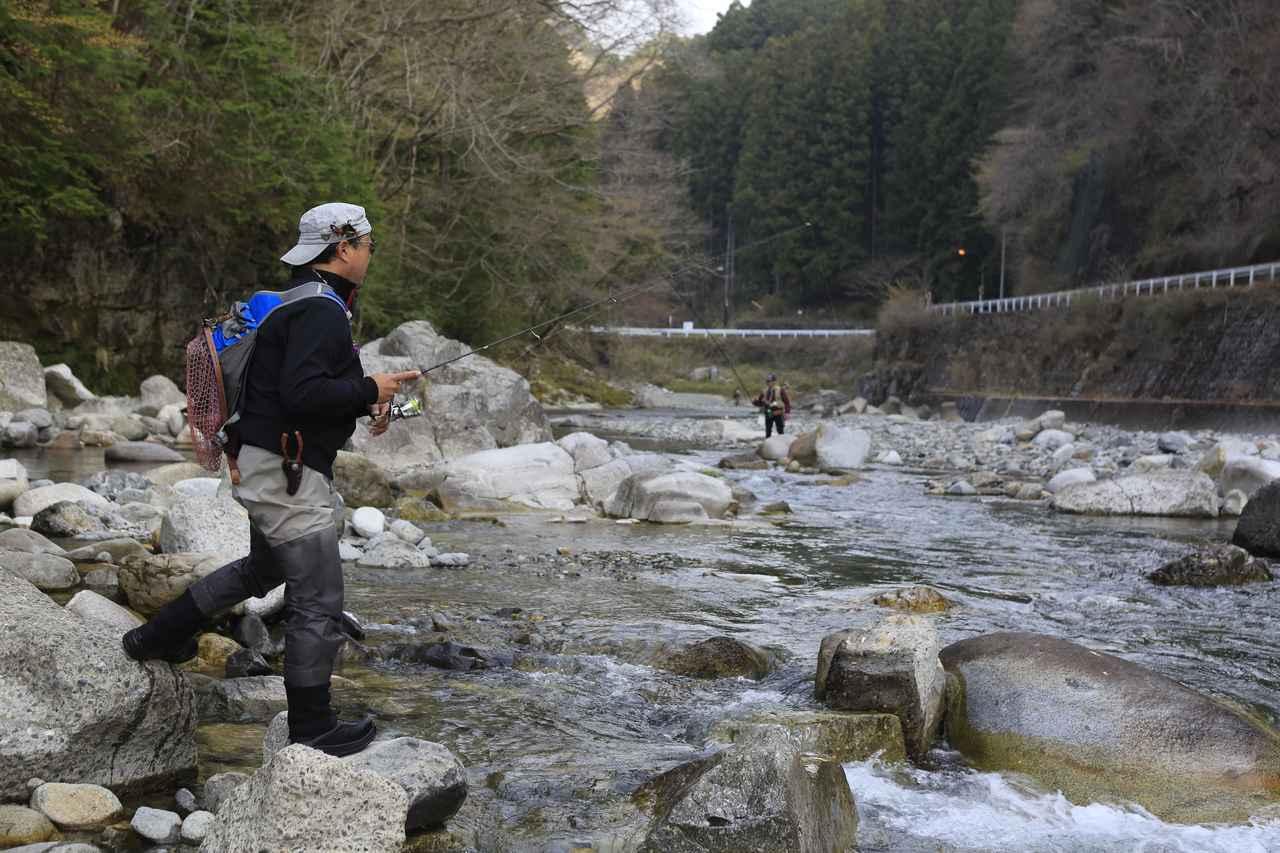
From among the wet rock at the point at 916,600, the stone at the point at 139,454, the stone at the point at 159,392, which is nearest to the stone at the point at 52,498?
the stone at the point at 139,454

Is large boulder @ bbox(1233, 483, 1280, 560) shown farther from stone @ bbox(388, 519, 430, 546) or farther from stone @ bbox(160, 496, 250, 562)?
stone @ bbox(160, 496, 250, 562)

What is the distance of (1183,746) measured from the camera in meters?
4.91

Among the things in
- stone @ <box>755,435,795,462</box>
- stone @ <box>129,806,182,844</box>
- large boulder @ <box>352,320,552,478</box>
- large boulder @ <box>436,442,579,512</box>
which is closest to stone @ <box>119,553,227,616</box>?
stone @ <box>129,806,182,844</box>

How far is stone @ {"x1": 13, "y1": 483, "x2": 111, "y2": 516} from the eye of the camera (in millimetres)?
9406

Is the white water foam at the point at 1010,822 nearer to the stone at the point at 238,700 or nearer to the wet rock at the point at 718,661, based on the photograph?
the wet rock at the point at 718,661

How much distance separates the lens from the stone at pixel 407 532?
9.75m

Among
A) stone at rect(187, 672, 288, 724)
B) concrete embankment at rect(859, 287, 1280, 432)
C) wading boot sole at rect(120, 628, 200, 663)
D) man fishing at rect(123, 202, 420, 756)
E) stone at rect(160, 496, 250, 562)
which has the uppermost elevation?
man fishing at rect(123, 202, 420, 756)

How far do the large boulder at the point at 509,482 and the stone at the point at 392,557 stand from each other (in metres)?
3.27

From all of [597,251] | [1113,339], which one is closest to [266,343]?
[597,251]

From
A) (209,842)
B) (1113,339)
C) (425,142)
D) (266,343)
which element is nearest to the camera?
(209,842)

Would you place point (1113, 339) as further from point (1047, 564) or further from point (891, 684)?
point (891, 684)

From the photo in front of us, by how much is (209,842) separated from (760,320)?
7997 cm

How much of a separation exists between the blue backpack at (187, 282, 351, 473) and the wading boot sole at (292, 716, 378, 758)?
33.5 inches

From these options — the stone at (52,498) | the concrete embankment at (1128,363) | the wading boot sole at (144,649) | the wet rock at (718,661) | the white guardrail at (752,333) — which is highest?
the wading boot sole at (144,649)
